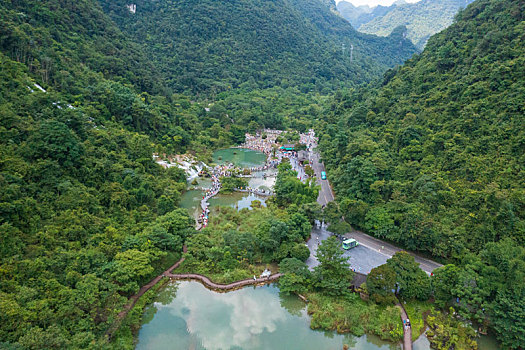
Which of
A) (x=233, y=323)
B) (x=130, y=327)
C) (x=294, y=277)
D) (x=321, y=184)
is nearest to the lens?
(x=130, y=327)

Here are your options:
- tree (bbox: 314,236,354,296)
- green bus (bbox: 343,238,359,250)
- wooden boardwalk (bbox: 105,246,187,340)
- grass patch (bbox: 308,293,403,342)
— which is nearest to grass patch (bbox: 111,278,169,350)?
wooden boardwalk (bbox: 105,246,187,340)

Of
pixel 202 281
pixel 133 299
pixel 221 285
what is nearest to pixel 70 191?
pixel 133 299

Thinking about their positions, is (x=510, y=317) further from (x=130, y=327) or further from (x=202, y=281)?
(x=130, y=327)

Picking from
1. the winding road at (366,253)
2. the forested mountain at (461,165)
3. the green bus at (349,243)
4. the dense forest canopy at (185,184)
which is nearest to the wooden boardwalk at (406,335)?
the winding road at (366,253)

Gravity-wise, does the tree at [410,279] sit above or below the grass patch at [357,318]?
above

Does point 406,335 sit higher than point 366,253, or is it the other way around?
point 366,253

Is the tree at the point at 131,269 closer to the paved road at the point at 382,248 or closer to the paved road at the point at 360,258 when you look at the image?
the paved road at the point at 360,258

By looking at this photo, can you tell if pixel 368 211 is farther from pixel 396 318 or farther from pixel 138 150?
pixel 138 150
